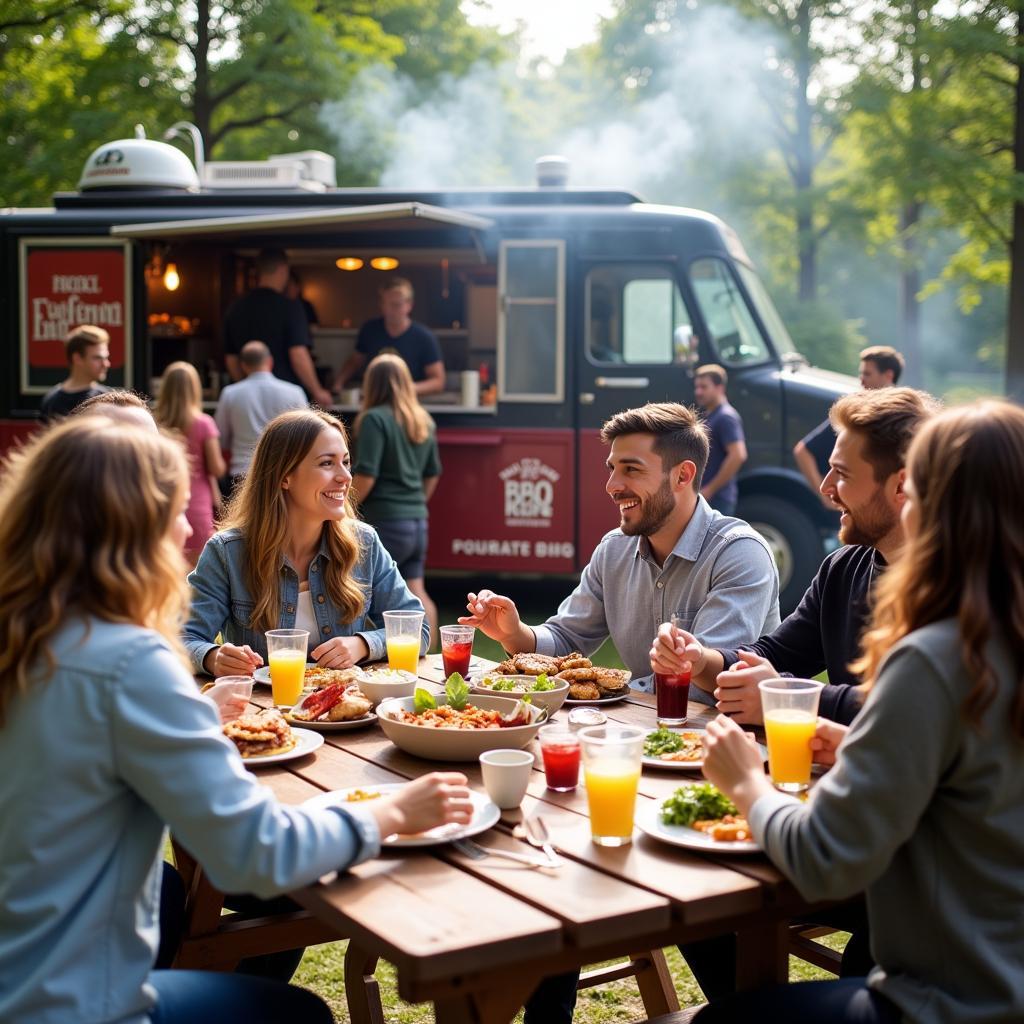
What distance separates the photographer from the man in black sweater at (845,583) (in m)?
2.84

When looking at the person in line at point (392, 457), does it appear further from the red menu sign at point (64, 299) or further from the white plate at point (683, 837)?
the white plate at point (683, 837)

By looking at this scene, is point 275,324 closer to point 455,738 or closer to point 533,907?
point 455,738

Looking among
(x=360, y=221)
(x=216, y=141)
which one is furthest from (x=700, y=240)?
(x=216, y=141)

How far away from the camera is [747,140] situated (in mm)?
22688

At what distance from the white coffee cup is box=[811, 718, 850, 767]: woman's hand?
0.57 metres

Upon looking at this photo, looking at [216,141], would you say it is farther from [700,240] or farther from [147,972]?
[147,972]

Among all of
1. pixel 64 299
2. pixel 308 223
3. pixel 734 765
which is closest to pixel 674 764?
pixel 734 765

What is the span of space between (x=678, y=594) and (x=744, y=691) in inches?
31.7

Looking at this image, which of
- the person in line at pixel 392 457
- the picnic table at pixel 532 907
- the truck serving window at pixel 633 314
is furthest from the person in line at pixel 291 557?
the truck serving window at pixel 633 314

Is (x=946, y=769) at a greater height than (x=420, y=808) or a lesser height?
greater

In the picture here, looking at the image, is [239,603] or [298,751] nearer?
[298,751]

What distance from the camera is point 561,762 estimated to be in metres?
2.39

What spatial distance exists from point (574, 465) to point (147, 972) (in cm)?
695

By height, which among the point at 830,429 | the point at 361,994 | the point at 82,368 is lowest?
the point at 361,994
